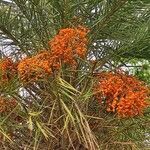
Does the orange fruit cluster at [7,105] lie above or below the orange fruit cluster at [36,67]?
below

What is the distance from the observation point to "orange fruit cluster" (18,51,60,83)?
3.52 m

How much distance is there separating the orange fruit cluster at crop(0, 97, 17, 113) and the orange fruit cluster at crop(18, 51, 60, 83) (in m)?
0.29

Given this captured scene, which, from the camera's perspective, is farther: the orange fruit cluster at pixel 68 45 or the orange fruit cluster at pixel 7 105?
the orange fruit cluster at pixel 7 105

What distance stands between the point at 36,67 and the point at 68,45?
0.86ft

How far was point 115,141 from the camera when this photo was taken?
404 cm

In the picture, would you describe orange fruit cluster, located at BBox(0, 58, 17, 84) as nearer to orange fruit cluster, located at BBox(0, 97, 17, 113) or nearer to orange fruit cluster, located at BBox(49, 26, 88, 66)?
orange fruit cluster, located at BBox(0, 97, 17, 113)

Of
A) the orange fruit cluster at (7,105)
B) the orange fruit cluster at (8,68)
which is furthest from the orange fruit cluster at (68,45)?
the orange fruit cluster at (7,105)

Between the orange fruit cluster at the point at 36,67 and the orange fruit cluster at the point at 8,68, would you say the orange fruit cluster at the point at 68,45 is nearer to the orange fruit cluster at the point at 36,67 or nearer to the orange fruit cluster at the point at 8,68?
the orange fruit cluster at the point at 36,67

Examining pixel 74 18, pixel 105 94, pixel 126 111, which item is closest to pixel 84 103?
pixel 105 94

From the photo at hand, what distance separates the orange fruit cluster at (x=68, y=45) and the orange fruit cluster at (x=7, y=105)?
56 cm

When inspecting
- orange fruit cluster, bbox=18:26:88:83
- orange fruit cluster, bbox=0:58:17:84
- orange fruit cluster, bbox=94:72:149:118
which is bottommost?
orange fruit cluster, bbox=94:72:149:118

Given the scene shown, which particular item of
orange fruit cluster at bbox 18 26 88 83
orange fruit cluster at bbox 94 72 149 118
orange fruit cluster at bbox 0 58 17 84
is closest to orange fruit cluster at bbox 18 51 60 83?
A: orange fruit cluster at bbox 18 26 88 83

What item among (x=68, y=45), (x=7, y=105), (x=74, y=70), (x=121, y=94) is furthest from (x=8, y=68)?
(x=121, y=94)

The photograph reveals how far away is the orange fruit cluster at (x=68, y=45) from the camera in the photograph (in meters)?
3.55
